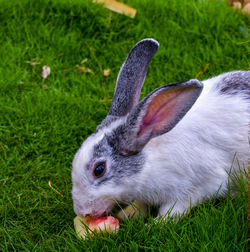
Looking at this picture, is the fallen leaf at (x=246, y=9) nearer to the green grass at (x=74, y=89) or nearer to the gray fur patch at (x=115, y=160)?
the green grass at (x=74, y=89)

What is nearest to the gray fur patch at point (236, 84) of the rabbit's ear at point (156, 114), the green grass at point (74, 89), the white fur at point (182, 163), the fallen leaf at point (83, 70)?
the white fur at point (182, 163)

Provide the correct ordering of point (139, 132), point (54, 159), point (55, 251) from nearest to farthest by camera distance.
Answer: point (55, 251) → point (139, 132) → point (54, 159)

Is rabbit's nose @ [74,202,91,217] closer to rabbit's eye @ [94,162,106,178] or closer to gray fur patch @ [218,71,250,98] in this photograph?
rabbit's eye @ [94,162,106,178]

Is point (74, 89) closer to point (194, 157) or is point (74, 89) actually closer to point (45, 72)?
point (45, 72)

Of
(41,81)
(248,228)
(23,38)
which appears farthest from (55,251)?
(23,38)

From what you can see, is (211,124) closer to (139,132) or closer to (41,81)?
(139,132)

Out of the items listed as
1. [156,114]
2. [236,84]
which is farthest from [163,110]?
[236,84]

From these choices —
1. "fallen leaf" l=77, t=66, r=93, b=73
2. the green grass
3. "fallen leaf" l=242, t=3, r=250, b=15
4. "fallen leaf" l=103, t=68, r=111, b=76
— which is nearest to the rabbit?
the green grass
